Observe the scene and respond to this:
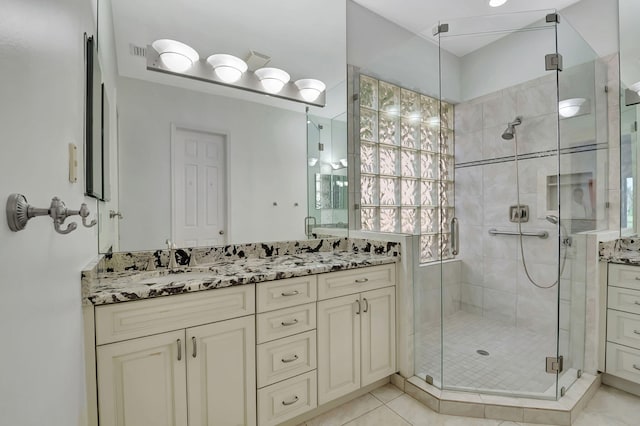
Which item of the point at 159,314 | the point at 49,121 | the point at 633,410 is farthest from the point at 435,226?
the point at 49,121

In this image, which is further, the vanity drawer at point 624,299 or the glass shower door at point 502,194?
the glass shower door at point 502,194

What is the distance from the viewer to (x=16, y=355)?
49 cm

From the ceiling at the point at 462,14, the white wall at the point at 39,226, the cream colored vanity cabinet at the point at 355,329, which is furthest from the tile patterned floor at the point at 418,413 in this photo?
the ceiling at the point at 462,14

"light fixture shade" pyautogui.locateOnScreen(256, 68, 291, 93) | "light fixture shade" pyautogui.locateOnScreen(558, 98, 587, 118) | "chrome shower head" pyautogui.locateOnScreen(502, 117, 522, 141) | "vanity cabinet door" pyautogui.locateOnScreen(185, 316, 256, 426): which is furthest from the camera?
"chrome shower head" pyautogui.locateOnScreen(502, 117, 522, 141)

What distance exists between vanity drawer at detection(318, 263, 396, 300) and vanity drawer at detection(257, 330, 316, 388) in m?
0.25

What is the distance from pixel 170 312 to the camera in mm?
1248

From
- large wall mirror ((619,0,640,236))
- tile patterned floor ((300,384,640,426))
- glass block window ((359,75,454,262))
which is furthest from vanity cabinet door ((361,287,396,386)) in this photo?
large wall mirror ((619,0,640,236))

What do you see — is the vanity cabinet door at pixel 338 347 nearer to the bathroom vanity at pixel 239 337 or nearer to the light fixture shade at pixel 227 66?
the bathroom vanity at pixel 239 337

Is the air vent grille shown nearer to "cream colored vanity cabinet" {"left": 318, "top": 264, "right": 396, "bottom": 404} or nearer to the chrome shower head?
"cream colored vanity cabinet" {"left": 318, "top": 264, "right": 396, "bottom": 404}

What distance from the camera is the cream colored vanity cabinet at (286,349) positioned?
147 cm

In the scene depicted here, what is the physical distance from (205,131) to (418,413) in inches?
83.0

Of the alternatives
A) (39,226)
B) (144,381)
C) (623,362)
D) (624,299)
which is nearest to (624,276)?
(624,299)

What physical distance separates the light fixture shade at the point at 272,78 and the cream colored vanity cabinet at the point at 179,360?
1368 millimetres

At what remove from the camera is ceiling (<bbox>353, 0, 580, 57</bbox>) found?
8.06 feet
